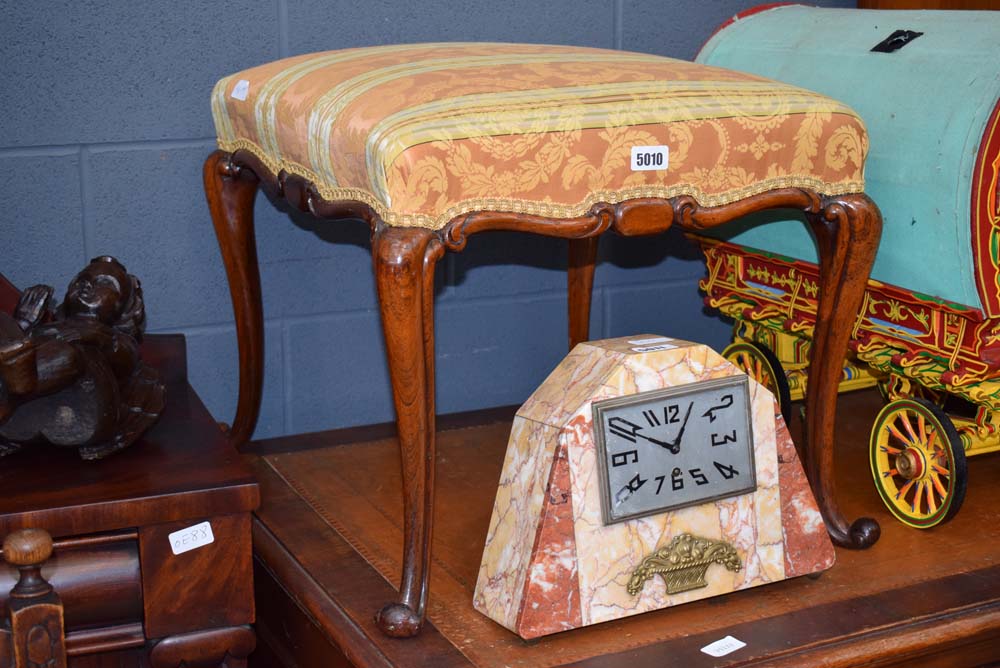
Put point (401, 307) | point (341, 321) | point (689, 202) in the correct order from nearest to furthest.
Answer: point (401, 307)
point (689, 202)
point (341, 321)

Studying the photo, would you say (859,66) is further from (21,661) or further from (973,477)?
(21,661)

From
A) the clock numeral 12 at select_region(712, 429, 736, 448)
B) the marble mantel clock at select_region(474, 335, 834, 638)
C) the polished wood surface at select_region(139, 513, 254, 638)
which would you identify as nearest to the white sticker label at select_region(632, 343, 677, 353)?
the marble mantel clock at select_region(474, 335, 834, 638)

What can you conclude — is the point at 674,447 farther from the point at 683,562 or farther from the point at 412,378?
the point at 412,378

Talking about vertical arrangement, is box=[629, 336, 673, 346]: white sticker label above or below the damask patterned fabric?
below

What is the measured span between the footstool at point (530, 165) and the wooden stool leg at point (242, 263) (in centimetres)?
16

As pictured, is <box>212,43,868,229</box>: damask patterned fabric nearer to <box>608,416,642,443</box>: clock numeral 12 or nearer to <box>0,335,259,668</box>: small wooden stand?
<box>608,416,642,443</box>: clock numeral 12

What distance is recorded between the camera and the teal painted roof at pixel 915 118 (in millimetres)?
1304

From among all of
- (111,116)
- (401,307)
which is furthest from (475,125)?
(111,116)

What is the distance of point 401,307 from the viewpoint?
1.13 metres

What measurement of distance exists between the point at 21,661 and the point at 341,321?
103 cm

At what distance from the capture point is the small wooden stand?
117 cm

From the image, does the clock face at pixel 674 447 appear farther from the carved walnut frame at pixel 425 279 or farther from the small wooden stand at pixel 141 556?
the small wooden stand at pixel 141 556

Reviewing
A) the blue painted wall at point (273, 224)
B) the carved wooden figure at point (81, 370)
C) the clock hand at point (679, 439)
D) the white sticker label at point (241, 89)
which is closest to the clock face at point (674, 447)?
the clock hand at point (679, 439)

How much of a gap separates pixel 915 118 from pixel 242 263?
895mm
